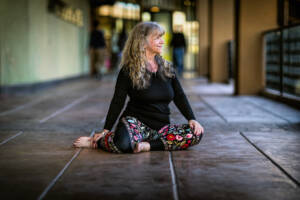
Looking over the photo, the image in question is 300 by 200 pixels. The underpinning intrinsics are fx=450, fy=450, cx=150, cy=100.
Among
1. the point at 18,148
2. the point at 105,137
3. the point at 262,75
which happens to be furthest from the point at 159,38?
the point at 262,75

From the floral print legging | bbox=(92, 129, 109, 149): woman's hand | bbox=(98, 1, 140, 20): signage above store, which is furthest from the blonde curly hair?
bbox=(98, 1, 140, 20): signage above store

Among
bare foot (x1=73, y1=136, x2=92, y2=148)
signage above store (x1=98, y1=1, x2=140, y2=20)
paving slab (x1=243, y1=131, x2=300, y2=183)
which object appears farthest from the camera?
signage above store (x1=98, y1=1, x2=140, y2=20)

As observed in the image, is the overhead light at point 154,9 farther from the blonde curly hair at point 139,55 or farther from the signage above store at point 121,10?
the blonde curly hair at point 139,55

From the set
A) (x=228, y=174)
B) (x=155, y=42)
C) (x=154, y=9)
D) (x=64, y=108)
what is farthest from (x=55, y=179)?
(x=154, y=9)

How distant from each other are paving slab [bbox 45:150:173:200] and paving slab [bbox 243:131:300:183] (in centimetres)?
74

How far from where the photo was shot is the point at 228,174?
263cm

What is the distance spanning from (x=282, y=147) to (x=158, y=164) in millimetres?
1093

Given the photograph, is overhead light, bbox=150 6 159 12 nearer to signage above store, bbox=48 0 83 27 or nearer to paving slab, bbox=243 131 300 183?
signage above store, bbox=48 0 83 27

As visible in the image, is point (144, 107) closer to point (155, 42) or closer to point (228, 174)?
point (155, 42)

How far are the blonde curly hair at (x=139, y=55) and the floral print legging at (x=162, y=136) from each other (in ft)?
0.94

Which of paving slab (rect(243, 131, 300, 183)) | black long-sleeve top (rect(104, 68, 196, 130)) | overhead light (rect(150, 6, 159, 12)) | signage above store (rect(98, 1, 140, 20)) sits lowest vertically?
paving slab (rect(243, 131, 300, 183))

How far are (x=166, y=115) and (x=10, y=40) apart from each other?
19.8ft

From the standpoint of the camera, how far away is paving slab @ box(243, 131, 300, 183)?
283cm

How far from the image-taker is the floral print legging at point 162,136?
3251 millimetres
